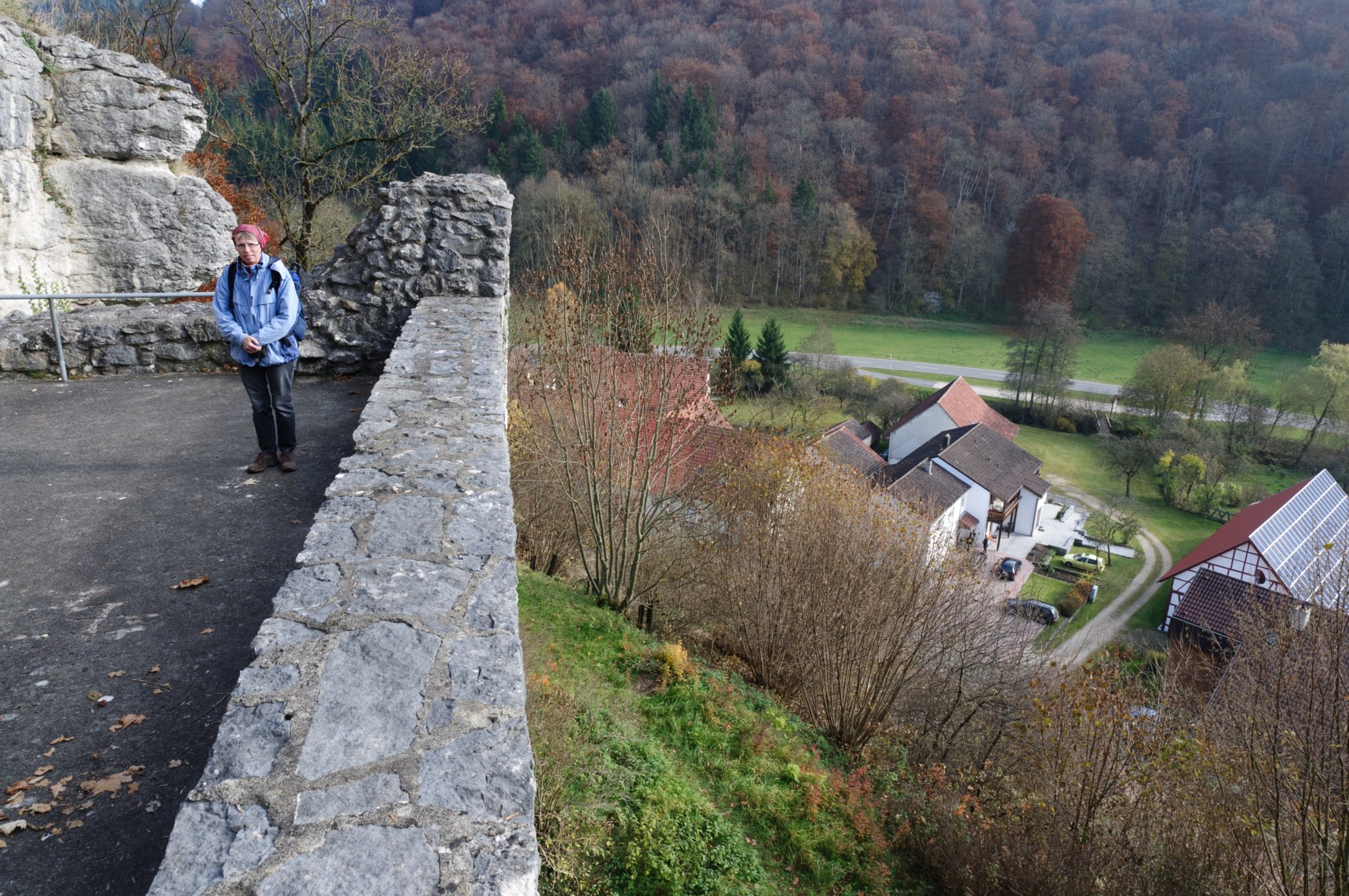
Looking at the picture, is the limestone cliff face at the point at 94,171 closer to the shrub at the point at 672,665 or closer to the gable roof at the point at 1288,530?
the shrub at the point at 672,665

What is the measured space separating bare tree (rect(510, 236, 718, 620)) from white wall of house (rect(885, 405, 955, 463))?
27.9 metres

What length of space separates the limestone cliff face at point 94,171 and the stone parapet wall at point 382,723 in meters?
9.63

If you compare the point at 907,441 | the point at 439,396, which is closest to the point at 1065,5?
the point at 907,441

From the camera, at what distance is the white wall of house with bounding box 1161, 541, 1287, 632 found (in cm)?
2372

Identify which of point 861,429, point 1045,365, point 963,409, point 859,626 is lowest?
point 861,429

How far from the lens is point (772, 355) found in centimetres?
3872

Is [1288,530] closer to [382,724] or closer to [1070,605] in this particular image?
[1070,605]

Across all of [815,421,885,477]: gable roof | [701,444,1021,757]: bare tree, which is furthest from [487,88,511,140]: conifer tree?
[701,444,1021,757]: bare tree

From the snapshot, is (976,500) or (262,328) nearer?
(262,328)

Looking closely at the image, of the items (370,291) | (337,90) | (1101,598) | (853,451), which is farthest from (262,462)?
(1101,598)

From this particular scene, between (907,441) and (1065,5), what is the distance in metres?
72.7

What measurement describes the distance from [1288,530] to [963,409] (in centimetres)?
1474

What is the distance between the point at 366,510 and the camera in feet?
12.3

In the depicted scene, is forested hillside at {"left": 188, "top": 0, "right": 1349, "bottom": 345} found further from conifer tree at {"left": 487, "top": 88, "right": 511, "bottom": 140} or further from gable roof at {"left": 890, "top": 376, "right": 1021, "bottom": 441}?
gable roof at {"left": 890, "top": 376, "right": 1021, "bottom": 441}
